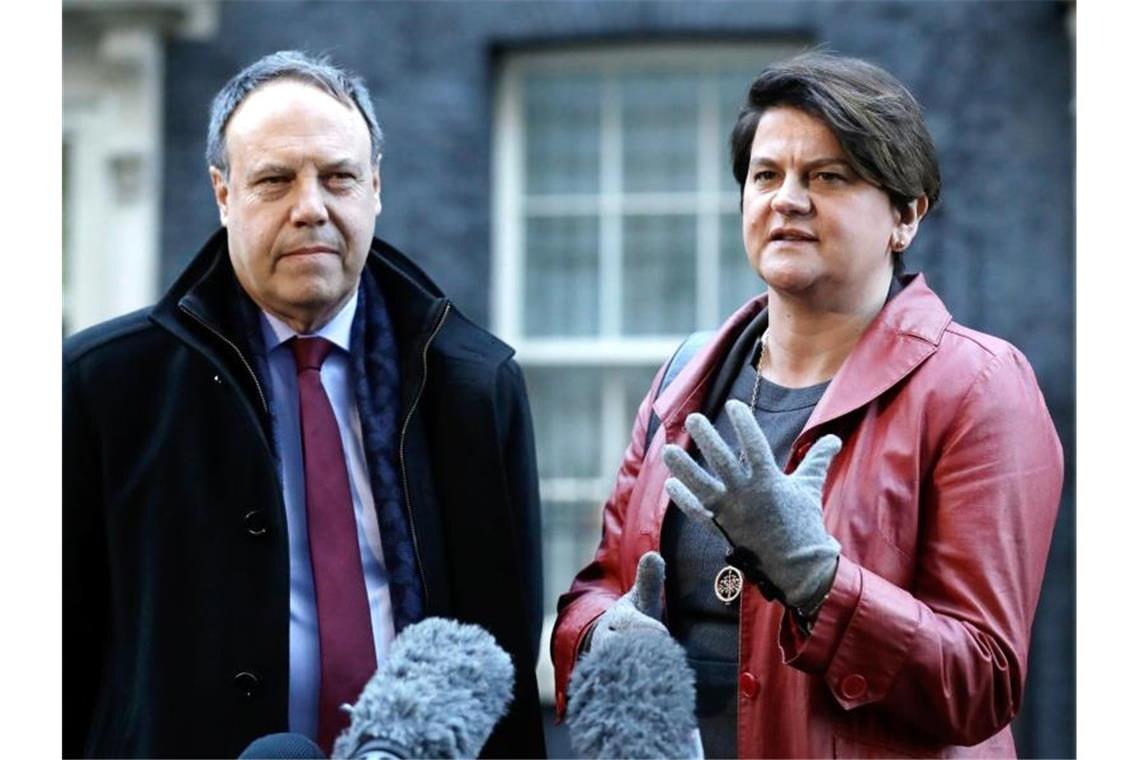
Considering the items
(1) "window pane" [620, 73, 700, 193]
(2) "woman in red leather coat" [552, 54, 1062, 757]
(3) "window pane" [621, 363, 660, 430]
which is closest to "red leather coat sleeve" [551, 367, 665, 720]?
(2) "woman in red leather coat" [552, 54, 1062, 757]

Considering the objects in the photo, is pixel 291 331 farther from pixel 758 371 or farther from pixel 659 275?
pixel 659 275

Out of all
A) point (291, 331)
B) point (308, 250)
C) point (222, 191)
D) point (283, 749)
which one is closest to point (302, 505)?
point (291, 331)

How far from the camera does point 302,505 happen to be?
9.23ft

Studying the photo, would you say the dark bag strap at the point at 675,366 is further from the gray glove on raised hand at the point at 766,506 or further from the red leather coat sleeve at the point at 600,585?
the gray glove on raised hand at the point at 766,506

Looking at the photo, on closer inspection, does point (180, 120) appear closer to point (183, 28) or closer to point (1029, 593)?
point (183, 28)

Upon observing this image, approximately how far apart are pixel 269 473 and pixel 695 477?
84 centimetres

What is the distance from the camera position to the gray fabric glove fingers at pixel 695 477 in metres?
2.29

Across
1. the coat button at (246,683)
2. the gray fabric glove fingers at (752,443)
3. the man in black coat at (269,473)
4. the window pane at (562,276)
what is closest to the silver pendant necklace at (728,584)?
the gray fabric glove fingers at (752,443)

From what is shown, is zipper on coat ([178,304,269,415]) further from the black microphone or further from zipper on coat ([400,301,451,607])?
the black microphone

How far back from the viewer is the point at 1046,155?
6.52 m

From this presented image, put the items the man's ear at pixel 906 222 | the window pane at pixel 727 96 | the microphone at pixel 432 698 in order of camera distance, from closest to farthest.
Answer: the microphone at pixel 432 698 < the man's ear at pixel 906 222 < the window pane at pixel 727 96

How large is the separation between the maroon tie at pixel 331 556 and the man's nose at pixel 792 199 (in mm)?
847

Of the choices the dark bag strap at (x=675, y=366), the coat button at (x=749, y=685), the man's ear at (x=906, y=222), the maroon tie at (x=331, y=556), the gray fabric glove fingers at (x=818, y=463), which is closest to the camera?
the gray fabric glove fingers at (x=818, y=463)
